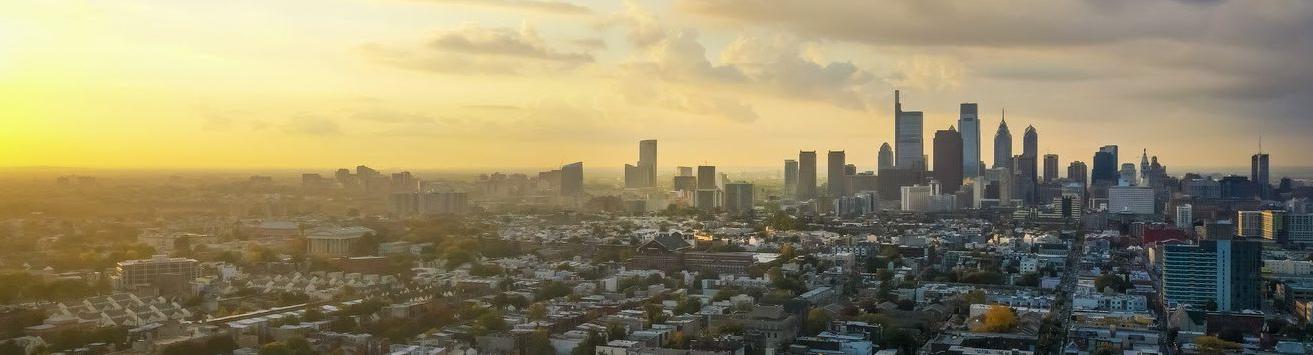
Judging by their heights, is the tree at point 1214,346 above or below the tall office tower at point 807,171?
below

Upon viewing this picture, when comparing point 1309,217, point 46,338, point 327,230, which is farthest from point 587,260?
point 1309,217

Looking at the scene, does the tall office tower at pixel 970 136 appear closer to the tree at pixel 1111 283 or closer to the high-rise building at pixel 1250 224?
the high-rise building at pixel 1250 224

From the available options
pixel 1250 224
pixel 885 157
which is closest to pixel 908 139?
pixel 885 157

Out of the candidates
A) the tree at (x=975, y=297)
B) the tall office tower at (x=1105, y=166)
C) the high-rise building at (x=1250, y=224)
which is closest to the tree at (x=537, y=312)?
the tree at (x=975, y=297)

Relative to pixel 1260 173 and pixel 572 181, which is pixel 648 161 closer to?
pixel 572 181

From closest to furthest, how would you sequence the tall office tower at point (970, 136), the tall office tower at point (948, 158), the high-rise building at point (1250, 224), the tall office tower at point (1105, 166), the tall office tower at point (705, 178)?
the high-rise building at point (1250, 224), the tall office tower at point (705, 178), the tall office tower at point (1105, 166), the tall office tower at point (948, 158), the tall office tower at point (970, 136)

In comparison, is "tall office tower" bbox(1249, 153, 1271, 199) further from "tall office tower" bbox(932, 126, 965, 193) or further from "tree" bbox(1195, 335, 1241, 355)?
"tree" bbox(1195, 335, 1241, 355)

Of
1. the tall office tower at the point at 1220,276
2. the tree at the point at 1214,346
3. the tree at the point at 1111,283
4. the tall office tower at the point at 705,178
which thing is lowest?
the tree at the point at 1214,346
